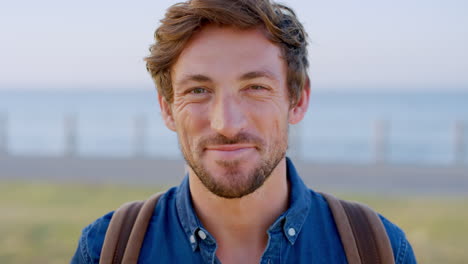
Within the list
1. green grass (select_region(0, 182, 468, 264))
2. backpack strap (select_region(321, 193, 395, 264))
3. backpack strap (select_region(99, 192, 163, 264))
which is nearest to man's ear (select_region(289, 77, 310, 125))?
backpack strap (select_region(321, 193, 395, 264))

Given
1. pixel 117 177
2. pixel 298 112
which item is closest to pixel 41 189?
pixel 117 177

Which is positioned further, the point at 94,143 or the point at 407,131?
the point at 407,131

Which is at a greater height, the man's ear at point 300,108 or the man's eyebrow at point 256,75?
the man's eyebrow at point 256,75

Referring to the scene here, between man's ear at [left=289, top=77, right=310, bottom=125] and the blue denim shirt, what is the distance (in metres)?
0.36

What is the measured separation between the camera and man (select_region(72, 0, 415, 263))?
2.56 metres

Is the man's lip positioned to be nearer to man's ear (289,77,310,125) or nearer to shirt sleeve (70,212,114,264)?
man's ear (289,77,310,125)

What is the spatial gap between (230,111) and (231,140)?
12 cm

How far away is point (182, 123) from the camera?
2652 millimetres

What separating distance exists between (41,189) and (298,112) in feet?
32.2

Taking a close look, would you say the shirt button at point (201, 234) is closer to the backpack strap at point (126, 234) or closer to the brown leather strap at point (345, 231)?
the backpack strap at point (126, 234)

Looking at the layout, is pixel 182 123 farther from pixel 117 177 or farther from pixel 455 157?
pixel 455 157

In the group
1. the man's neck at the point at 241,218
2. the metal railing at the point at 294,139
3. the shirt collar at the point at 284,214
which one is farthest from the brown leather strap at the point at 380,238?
the metal railing at the point at 294,139

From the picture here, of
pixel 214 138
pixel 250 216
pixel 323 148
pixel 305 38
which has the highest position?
pixel 305 38

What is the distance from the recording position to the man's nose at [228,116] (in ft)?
8.17
